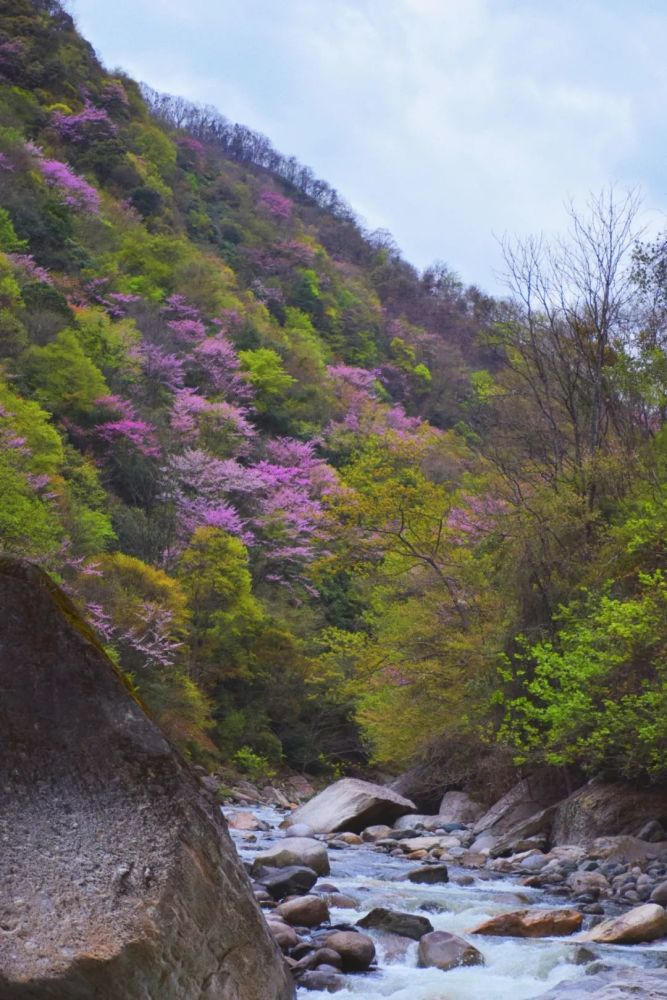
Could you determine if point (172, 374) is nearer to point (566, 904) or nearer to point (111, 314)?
point (111, 314)

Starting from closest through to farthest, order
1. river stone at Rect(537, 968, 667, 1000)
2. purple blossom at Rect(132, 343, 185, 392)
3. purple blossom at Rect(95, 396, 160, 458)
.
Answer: river stone at Rect(537, 968, 667, 1000) → purple blossom at Rect(95, 396, 160, 458) → purple blossom at Rect(132, 343, 185, 392)

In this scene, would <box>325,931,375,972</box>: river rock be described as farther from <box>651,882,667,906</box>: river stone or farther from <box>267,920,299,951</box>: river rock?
<box>651,882,667,906</box>: river stone

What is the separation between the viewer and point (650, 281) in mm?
16672

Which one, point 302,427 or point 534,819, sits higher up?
point 302,427

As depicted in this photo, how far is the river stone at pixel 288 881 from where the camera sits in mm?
8898

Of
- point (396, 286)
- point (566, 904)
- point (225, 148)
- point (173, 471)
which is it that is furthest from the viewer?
point (225, 148)

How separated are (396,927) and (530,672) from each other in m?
8.21

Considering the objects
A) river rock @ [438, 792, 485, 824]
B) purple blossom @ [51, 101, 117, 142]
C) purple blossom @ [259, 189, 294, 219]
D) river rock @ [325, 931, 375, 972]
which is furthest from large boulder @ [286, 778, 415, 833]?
purple blossom @ [259, 189, 294, 219]

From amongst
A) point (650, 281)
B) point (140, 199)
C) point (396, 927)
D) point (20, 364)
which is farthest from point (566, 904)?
point (140, 199)

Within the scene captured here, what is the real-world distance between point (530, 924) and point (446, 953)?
123 centimetres

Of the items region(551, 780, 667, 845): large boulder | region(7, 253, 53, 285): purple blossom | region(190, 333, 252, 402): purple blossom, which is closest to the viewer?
region(551, 780, 667, 845): large boulder

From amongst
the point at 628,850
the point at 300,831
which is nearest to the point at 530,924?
the point at 628,850

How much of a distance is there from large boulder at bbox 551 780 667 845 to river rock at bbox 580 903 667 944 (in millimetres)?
4469

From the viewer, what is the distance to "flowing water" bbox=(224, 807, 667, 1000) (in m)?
6.24
